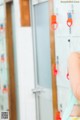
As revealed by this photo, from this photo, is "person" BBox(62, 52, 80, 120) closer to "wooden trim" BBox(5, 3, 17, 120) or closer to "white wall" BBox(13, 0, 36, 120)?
"white wall" BBox(13, 0, 36, 120)

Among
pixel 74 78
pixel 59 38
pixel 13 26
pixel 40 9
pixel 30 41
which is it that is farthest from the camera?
pixel 13 26

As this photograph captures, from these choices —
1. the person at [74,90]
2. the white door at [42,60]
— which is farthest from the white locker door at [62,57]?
the person at [74,90]

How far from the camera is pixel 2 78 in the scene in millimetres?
4332

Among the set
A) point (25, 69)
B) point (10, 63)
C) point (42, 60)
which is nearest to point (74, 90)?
point (42, 60)

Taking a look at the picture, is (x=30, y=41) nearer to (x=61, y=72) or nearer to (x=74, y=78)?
(x=61, y=72)

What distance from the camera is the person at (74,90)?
0.96 metres

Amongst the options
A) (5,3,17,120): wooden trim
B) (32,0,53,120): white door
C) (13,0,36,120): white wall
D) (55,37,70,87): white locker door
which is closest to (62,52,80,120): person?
(55,37,70,87): white locker door

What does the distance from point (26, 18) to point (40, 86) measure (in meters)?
0.83

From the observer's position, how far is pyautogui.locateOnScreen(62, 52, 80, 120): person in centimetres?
96

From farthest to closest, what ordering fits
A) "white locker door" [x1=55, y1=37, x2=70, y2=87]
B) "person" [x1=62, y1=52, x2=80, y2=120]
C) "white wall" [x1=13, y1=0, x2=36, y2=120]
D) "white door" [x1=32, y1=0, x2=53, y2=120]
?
"white wall" [x1=13, y1=0, x2=36, y2=120] < "white door" [x1=32, y1=0, x2=53, y2=120] < "white locker door" [x1=55, y1=37, x2=70, y2=87] < "person" [x1=62, y1=52, x2=80, y2=120]

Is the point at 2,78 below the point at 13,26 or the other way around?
below

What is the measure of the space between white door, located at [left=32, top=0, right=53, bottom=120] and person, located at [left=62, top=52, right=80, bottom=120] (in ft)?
6.79

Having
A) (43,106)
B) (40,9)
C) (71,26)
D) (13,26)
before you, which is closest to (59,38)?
(71,26)

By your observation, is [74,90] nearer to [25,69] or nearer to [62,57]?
[62,57]
